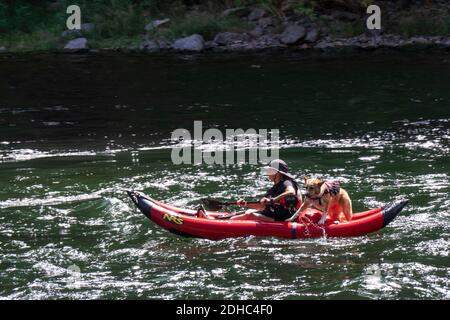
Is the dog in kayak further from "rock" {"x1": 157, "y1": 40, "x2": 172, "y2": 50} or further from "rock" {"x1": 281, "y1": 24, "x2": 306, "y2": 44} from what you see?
"rock" {"x1": 157, "y1": 40, "x2": 172, "y2": 50}

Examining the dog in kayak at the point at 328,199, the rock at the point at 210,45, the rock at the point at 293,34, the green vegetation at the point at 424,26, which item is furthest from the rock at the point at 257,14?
the dog in kayak at the point at 328,199

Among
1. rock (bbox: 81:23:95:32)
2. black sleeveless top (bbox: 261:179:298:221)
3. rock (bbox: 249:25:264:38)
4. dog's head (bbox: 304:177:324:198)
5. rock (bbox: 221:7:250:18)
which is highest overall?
rock (bbox: 221:7:250:18)

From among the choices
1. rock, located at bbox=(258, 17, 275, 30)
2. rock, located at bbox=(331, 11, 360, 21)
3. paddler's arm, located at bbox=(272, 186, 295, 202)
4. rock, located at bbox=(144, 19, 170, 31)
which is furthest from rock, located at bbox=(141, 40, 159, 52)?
paddler's arm, located at bbox=(272, 186, 295, 202)

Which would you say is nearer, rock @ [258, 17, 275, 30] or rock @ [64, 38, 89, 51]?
rock @ [64, 38, 89, 51]

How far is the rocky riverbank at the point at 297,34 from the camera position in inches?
1076

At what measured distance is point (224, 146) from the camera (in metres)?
17.1

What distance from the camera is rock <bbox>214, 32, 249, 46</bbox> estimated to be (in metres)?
27.9

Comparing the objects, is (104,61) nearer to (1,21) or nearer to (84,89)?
(84,89)

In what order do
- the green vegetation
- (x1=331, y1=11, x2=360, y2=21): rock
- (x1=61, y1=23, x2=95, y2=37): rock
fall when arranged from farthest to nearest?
(x1=61, y1=23, x2=95, y2=37): rock → (x1=331, y1=11, x2=360, y2=21): rock → the green vegetation

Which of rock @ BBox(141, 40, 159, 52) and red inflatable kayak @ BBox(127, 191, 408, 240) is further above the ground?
rock @ BBox(141, 40, 159, 52)

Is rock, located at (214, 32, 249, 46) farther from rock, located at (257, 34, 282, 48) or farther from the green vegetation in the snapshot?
the green vegetation

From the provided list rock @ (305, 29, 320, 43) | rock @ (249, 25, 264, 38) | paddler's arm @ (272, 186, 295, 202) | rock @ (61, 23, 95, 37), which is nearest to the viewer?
paddler's arm @ (272, 186, 295, 202)

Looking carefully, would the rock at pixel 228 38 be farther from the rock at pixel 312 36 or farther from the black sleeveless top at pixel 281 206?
the black sleeveless top at pixel 281 206
